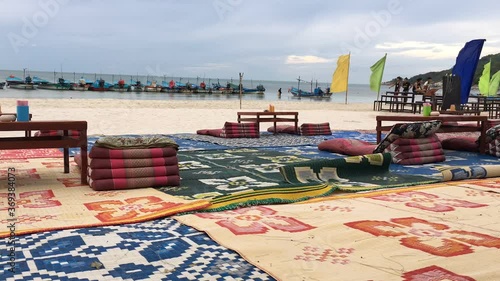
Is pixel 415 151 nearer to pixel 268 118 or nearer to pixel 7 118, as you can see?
pixel 268 118

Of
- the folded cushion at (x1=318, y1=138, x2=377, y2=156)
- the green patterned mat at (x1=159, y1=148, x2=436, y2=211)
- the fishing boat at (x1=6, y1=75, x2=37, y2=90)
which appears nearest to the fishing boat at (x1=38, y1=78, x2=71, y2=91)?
the fishing boat at (x1=6, y1=75, x2=37, y2=90)

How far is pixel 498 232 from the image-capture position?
2543 mm

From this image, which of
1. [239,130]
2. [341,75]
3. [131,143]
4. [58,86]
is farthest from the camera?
[58,86]

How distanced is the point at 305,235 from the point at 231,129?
4972mm

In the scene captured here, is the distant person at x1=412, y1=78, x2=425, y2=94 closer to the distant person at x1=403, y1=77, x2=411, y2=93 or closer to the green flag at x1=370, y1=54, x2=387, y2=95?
the distant person at x1=403, y1=77, x2=411, y2=93

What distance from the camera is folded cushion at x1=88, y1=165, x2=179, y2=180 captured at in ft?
11.5

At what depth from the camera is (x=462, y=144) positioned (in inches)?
250

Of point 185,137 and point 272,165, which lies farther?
point 185,137

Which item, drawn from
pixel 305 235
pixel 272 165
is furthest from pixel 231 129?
pixel 305 235

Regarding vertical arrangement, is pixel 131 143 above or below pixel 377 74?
below

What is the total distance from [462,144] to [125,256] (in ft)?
17.1

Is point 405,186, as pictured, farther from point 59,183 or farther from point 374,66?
point 374,66

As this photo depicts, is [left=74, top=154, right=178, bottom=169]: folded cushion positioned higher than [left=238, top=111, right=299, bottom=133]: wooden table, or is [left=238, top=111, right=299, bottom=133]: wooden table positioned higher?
[left=238, top=111, right=299, bottom=133]: wooden table

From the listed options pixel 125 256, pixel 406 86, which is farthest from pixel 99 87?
pixel 125 256
